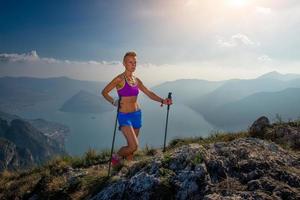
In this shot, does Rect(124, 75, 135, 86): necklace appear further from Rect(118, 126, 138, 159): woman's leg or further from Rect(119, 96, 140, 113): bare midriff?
Rect(118, 126, 138, 159): woman's leg

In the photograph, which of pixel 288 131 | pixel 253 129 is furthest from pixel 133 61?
pixel 288 131

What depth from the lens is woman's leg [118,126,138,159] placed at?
8492mm

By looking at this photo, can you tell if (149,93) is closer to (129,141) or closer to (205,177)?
(129,141)

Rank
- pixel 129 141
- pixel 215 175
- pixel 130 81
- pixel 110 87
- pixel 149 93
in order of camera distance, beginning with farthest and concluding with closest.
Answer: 1. pixel 149 93
2. pixel 130 81
3. pixel 110 87
4. pixel 129 141
5. pixel 215 175

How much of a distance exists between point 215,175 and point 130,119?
157 inches

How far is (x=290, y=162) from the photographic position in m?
5.81

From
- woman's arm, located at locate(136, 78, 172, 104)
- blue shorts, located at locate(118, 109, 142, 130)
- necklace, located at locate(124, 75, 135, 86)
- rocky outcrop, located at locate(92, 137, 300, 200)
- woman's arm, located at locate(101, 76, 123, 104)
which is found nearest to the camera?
rocky outcrop, located at locate(92, 137, 300, 200)

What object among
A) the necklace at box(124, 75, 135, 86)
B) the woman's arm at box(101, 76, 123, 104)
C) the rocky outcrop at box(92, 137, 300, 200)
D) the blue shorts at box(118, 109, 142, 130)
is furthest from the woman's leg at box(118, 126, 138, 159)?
the rocky outcrop at box(92, 137, 300, 200)

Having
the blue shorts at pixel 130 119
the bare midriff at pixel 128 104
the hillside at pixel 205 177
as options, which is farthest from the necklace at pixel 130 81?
the hillside at pixel 205 177

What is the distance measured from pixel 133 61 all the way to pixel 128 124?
1822 millimetres

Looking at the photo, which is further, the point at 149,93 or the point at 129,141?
the point at 149,93

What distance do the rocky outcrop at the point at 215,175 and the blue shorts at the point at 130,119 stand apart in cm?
240

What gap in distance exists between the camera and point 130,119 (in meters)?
8.95

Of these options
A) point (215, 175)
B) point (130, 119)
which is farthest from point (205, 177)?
point (130, 119)
